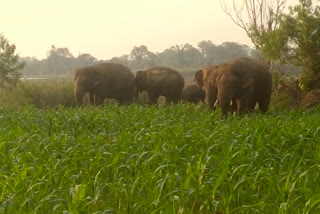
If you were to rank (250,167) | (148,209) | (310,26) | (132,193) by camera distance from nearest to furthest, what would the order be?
(148,209), (132,193), (250,167), (310,26)

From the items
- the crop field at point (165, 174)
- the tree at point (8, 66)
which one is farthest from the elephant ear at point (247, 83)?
the tree at point (8, 66)

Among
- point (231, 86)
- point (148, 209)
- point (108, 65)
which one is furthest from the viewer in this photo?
point (108, 65)

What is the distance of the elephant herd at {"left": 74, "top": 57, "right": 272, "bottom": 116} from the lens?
35.5 feet

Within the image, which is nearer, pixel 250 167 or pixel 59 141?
pixel 250 167

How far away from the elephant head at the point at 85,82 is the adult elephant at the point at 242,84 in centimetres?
542

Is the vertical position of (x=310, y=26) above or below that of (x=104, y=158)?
above

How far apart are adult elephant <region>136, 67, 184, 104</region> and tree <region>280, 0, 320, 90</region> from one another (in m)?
4.56

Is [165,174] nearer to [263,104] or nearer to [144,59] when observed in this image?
[263,104]

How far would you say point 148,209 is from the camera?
4.06 metres

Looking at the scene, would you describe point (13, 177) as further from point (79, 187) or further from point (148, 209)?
point (148, 209)

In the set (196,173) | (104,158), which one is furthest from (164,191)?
(104,158)

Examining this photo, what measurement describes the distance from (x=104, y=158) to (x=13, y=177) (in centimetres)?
103

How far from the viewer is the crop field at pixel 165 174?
13.5ft

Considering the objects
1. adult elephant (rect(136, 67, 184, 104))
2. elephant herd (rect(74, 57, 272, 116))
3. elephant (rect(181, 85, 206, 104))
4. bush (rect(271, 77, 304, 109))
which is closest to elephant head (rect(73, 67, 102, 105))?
elephant herd (rect(74, 57, 272, 116))
